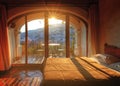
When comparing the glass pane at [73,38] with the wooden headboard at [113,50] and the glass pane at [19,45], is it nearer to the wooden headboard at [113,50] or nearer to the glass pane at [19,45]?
the glass pane at [19,45]

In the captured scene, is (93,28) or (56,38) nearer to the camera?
(93,28)

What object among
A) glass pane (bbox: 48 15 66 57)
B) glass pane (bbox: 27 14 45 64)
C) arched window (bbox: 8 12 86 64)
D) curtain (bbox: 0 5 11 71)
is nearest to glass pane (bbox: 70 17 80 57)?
arched window (bbox: 8 12 86 64)

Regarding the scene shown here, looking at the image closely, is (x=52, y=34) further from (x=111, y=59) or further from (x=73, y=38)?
(x=111, y=59)

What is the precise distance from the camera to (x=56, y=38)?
7.59m

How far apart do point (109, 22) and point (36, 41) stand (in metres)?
3.23

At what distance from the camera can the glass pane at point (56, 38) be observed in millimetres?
7535

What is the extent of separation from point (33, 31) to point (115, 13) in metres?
3.55

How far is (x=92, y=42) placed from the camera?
6.59 metres

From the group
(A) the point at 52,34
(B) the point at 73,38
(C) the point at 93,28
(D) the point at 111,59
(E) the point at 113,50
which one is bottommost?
(D) the point at 111,59

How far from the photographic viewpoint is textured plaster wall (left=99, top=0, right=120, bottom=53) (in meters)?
4.87

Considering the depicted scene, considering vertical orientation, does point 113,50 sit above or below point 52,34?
below

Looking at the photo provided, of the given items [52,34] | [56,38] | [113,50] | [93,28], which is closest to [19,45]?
[52,34]

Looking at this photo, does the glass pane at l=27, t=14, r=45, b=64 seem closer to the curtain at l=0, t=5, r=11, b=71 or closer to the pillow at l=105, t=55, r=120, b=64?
the curtain at l=0, t=5, r=11, b=71

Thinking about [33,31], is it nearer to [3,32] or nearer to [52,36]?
[52,36]
